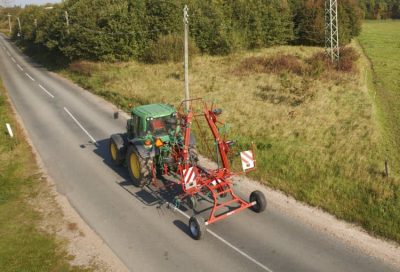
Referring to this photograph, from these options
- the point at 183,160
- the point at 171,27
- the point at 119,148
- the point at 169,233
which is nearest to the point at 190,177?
the point at 183,160

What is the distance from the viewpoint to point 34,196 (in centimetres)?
1370

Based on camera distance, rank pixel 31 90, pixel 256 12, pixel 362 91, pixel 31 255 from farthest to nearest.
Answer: pixel 256 12
pixel 31 90
pixel 362 91
pixel 31 255

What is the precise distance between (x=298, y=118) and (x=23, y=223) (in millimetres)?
15056

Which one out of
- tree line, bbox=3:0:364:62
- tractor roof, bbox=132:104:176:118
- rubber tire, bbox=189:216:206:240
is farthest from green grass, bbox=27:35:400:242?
tractor roof, bbox=132:104:176:118

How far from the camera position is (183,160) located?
11.9m

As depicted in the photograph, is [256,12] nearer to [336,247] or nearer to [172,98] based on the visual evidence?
[172,98]

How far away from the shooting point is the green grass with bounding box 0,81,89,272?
9820 millimetres

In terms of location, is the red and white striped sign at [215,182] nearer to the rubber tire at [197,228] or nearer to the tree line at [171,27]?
the rubber tire at [197,228]

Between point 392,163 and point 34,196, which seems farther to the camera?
point 392,163

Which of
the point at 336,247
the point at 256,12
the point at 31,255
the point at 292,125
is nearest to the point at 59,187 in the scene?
the point at 31,255

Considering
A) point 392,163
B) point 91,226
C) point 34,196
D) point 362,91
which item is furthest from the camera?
point 362,91

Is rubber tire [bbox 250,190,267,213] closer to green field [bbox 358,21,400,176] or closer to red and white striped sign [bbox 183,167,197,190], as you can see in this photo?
red and white striped sign [bbox 183,167,197,190]

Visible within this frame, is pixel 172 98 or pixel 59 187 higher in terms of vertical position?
pixel 172 98

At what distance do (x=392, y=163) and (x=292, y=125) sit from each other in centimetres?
555
